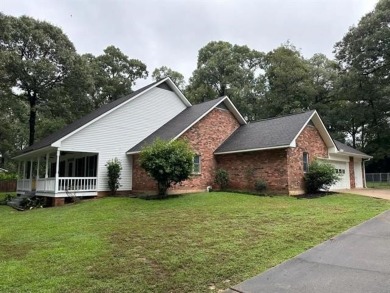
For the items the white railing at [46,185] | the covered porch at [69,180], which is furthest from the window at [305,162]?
the white railing at [46,185]

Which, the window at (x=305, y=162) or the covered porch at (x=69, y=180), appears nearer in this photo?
the covered porch at (x=69, y=180)

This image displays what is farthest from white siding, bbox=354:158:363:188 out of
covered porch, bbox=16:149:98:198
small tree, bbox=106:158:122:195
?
covered porch, bbox=16:149:98:198

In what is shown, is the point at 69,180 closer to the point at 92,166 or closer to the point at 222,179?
the point at 92,166

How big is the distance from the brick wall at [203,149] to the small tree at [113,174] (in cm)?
114

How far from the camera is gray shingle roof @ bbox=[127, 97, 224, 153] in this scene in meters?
18.2

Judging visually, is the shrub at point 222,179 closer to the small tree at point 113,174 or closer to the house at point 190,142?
the house at point 190,142

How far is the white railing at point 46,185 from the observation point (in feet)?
54.0

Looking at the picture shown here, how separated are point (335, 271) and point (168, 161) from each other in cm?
1031

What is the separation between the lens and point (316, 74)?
37.9m

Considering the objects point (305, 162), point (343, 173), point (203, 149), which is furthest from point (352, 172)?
point (203, 149)

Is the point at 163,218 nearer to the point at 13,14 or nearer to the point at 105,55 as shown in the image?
the point at 13,14

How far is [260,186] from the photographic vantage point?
16.9 meters

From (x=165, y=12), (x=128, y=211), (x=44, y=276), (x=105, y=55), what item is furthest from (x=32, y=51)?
(x=44, y=276)

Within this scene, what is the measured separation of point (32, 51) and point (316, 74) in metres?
31.2
